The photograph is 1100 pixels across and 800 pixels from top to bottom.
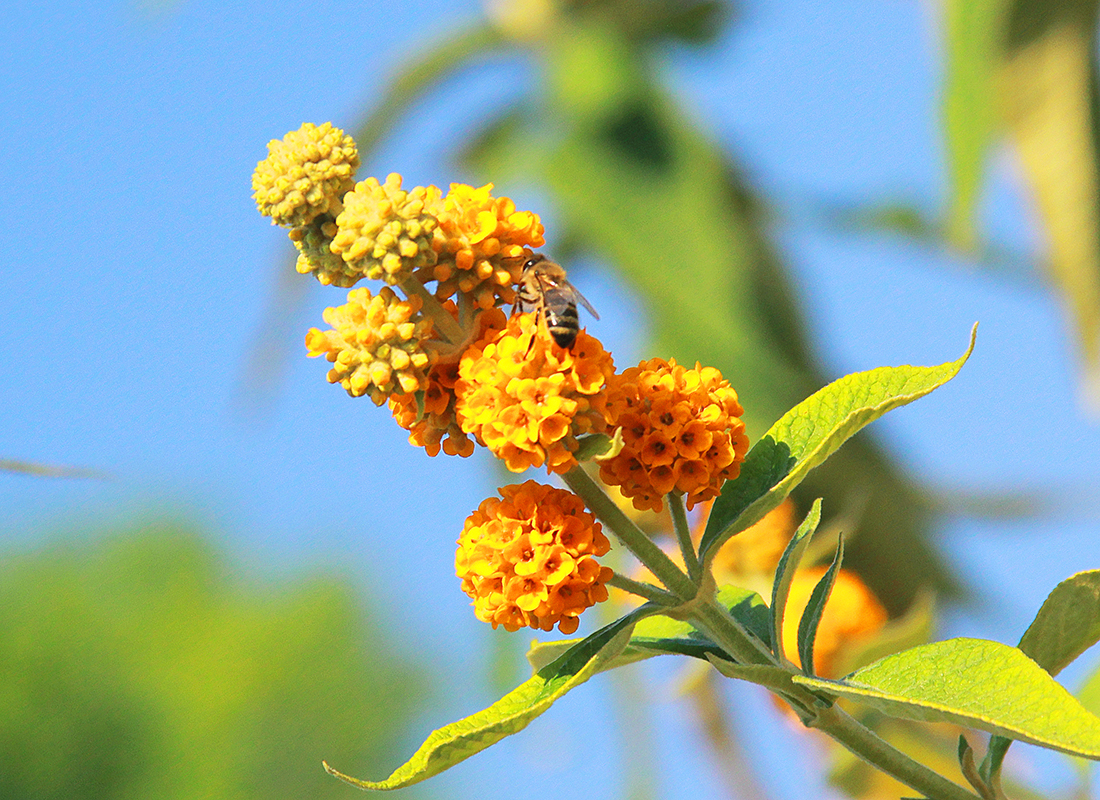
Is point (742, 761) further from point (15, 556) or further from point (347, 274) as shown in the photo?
point (15, 556)

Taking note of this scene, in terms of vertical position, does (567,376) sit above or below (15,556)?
below

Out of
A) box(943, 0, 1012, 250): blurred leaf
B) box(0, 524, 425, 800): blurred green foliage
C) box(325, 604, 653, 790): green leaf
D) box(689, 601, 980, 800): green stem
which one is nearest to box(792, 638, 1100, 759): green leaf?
box(689, 601, 980, 800): green stem

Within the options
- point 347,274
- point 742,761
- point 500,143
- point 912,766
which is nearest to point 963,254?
point 742,761

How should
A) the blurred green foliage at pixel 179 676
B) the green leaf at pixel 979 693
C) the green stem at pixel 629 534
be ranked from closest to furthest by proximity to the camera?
the green leaf at pixel 979 693, the green stem at pixel 629 534, the blurred green foliage at pixel 179 676

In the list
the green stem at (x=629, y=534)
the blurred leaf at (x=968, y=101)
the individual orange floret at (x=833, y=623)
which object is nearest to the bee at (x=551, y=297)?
the green stem at (x=629, y=534)

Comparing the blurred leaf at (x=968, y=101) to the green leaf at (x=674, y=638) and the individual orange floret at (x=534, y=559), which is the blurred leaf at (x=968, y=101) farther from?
the individual orange floret at (x=534, y=559)

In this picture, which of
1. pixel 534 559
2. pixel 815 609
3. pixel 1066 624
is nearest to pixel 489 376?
pixel 534 559
